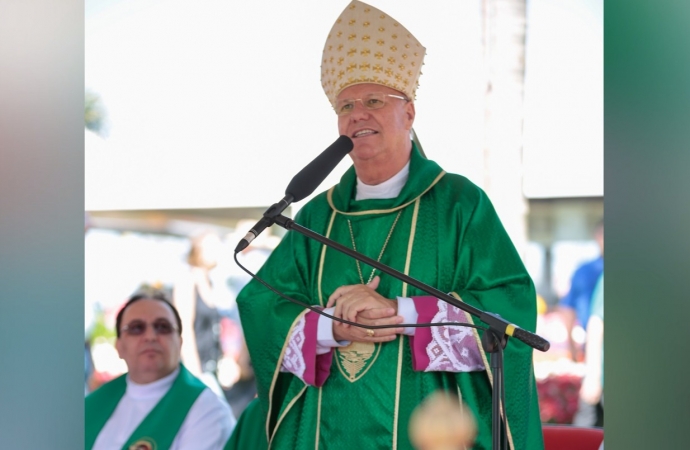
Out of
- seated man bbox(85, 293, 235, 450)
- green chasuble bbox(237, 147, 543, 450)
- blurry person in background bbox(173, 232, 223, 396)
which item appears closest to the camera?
green chasuble bbox(237, 147, 543, 450)

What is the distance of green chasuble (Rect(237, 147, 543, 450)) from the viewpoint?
9.85 ft

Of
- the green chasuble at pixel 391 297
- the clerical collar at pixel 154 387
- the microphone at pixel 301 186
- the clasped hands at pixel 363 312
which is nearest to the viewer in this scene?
the microphone at pixel 301 186

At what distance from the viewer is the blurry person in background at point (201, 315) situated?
19.5 ft

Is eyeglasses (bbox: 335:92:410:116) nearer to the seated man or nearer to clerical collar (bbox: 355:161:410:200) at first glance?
clerical collar (bbox: 355:161:410:200)

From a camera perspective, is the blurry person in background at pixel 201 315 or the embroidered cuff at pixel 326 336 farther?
the blurry person in background at pixel 201 315

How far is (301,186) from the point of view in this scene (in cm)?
230

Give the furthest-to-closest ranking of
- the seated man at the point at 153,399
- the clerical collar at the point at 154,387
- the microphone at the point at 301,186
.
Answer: the clerical collar at the point at 154,387
the seated man at the point at 153,399
the microphone at the point at 301,186

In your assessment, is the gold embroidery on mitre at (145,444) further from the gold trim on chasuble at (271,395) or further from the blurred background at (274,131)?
the blurred background at (274,131)

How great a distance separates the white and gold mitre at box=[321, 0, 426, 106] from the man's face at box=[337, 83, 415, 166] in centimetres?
4

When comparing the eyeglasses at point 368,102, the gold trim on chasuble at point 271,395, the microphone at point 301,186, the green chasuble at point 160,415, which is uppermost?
the eyeglasses at point 368,102

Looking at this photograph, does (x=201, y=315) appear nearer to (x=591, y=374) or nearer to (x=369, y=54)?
(x=591, y=374)

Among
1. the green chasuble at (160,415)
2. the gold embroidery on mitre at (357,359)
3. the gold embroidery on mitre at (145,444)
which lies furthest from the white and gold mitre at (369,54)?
the gold embroidery on mitre at (145,444)

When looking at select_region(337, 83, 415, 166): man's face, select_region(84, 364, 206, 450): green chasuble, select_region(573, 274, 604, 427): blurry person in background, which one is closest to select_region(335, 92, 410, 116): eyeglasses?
select_region(337, 83, 415, 166): man's face

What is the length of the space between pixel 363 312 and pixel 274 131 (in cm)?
231
